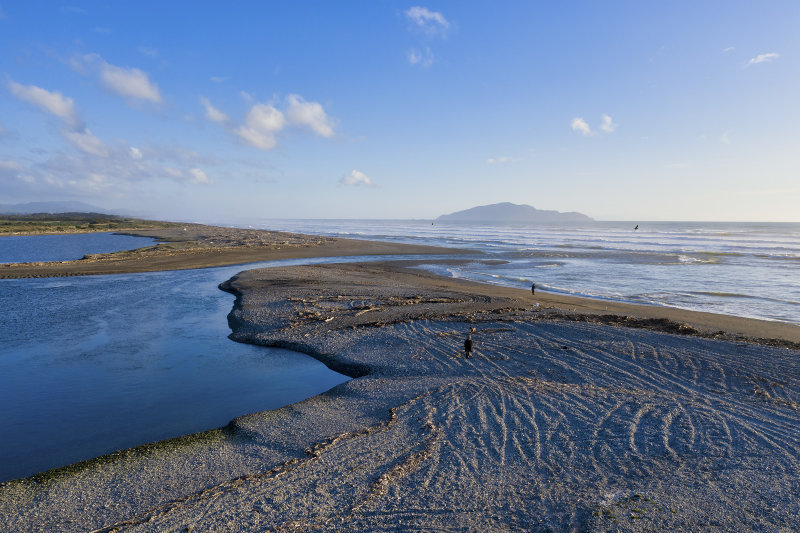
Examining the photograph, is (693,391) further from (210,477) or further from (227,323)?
(227,323)

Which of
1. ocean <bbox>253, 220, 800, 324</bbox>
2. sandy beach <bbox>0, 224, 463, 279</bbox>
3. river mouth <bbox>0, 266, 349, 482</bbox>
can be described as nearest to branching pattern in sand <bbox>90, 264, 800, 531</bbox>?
river mouth <bbox>0, 266, 349, 482</bbox>

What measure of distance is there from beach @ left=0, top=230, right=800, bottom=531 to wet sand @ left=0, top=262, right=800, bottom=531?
0.04 metres

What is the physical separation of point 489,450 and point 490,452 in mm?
86

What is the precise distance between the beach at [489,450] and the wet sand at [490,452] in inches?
1.7

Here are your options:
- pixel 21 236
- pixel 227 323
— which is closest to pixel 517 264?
pixel 227 323

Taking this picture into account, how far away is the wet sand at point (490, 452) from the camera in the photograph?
716 centimetres

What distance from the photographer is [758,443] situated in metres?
9.41

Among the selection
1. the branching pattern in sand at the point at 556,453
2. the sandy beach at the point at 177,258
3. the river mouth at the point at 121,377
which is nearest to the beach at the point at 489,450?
the branching pattern in sand at the point at 556,453

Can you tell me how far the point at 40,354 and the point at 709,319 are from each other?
3125 centimetres

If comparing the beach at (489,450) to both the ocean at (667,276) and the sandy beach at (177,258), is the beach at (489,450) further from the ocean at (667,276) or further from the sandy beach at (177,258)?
the sandy beach at (177,258)

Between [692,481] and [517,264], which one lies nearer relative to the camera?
[692,481]

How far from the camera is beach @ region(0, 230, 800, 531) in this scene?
7.17 m

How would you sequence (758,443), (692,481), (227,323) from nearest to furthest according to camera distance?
(692,481) → (758,443) → (227,323)

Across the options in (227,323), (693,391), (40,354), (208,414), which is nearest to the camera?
(208,414)
